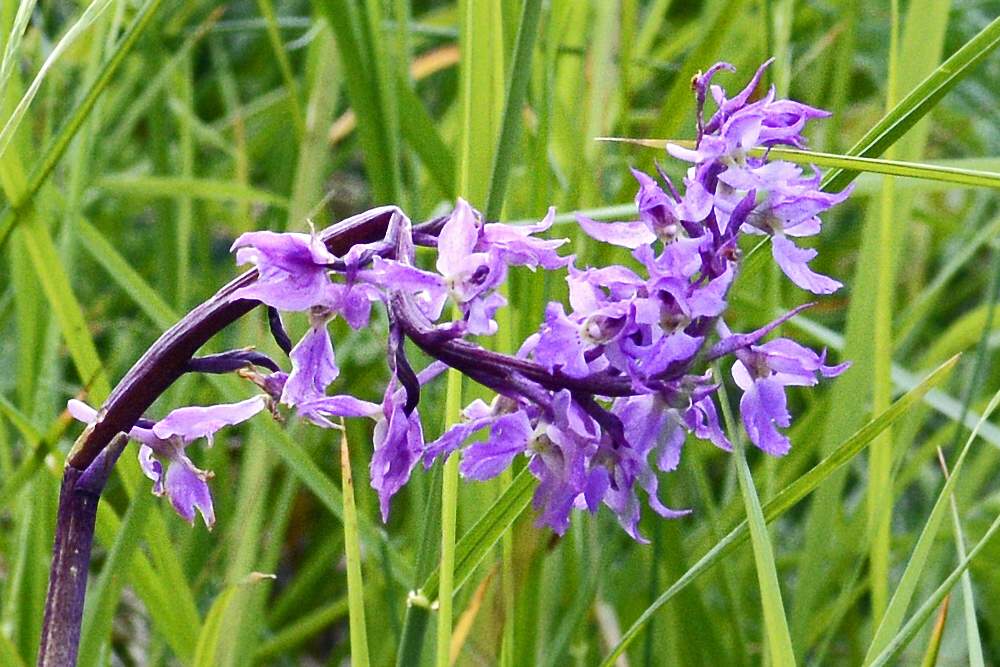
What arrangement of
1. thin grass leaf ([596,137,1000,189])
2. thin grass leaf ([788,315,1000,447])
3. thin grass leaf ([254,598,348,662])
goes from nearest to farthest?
thin grass leaf ([596,137,1000,189])
thin grass leaf ([788,315,1000,447])
thin grass leaf ([254,598,348,662])

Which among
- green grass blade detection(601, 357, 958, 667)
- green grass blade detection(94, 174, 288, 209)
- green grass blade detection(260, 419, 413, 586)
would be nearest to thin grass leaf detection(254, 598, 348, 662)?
green grass blade detection(260, 419, 413, 586)

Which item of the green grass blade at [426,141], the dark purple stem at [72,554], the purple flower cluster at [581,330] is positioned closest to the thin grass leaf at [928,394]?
the green grass blade at [426,141]

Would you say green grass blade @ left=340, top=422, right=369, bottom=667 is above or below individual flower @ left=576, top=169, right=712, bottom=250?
below

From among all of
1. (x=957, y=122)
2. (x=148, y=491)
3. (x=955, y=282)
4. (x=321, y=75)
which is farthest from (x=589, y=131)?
→ (x=955, y=282)

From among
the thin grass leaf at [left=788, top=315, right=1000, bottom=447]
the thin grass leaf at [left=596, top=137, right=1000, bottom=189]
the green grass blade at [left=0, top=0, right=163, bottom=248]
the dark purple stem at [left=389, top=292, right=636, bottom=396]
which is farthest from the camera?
the thin grass leaf at [left=788, top=315, right=1000, bottom=447]

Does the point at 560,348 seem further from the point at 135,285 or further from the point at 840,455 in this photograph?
the point at 135,285

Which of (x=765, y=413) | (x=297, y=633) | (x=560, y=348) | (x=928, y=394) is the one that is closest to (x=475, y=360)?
(x=560, y=348)

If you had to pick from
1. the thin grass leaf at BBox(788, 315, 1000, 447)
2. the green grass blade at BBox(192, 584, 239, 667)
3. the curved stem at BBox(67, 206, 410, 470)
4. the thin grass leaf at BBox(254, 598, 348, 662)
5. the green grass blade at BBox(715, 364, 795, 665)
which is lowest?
the thin grass leaf at BBox(254, 598, 348, 662)

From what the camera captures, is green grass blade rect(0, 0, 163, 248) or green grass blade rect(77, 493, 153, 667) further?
green grass blade rect(0, 0, 163, 248)

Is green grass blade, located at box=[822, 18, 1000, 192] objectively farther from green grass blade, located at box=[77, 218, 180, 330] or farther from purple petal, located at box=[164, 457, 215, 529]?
green grass blade, located at box=[77, 218, 180, 330]
